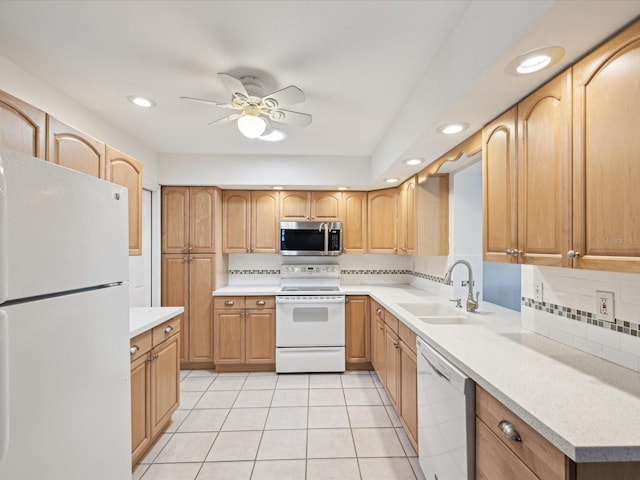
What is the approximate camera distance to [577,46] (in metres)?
1.04

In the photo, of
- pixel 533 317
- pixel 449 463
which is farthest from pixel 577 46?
pixel 449 463

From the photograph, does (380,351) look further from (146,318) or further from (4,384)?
(4,384)

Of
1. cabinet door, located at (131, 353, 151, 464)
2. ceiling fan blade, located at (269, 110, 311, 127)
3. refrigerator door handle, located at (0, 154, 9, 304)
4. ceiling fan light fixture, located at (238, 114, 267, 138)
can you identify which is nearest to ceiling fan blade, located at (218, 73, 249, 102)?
ceiling fan light fixture, located at (238, 114, 267, 138)

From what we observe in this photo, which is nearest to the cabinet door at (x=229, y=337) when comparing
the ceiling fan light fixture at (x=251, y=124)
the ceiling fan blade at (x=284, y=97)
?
the ceiling fan light fixture at (x=251, y=124)

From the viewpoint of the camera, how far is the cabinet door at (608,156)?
35.8 inches

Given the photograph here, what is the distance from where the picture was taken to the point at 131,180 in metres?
2.12

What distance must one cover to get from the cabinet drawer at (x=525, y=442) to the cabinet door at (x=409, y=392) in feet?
2.53

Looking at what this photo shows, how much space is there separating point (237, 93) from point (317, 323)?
2400 millimetres

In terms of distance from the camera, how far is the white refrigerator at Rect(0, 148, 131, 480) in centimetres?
86

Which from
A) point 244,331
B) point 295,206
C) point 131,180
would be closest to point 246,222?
point 295,206

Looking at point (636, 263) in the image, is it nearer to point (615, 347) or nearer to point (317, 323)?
point (615, 347)

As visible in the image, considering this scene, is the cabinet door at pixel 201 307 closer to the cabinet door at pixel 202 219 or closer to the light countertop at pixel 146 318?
the cabinet door at pixel 202 219

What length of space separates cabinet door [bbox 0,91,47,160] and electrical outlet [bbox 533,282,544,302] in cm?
258

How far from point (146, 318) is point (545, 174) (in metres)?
2.36
